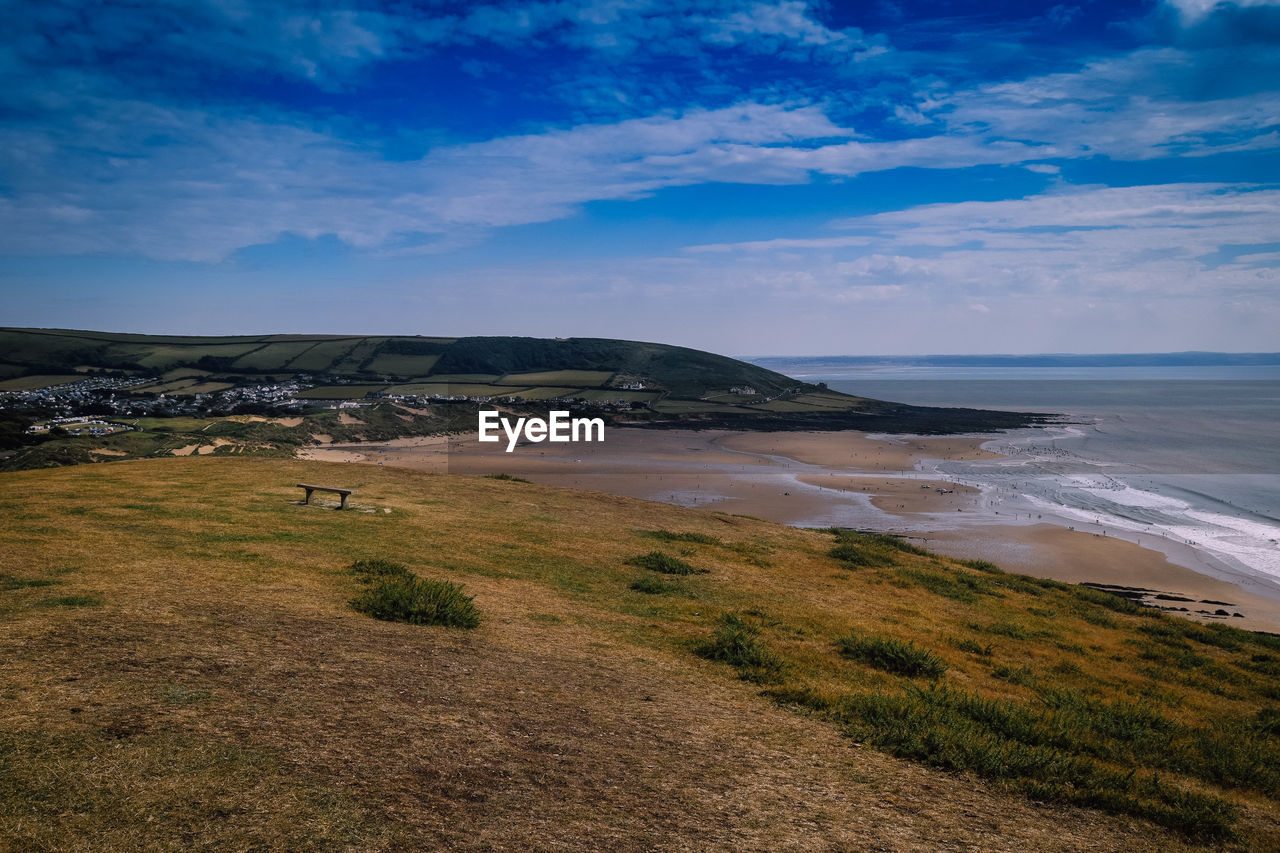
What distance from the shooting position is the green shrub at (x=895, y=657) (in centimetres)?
1302

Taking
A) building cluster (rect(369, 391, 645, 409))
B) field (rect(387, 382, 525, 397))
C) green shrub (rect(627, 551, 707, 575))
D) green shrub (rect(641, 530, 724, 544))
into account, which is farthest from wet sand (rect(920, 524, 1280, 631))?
field (rect(387, 382, 525, 397))

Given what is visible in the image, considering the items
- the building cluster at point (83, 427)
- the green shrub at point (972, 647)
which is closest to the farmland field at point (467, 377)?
the building cluster at point (83, 427)

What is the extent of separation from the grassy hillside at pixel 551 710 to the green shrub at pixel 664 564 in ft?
0.31

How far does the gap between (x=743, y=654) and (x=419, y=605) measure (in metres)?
6.01

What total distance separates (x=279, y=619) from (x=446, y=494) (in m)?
16.5

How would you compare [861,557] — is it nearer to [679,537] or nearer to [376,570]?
[679,537]

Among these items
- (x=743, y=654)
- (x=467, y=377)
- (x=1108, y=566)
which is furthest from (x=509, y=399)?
(x=743, y=654)

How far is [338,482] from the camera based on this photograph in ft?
89.2

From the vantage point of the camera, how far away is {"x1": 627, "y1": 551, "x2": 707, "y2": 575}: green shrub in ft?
62.4

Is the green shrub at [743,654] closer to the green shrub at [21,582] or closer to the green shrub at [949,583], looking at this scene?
the green shrub at [949,583]

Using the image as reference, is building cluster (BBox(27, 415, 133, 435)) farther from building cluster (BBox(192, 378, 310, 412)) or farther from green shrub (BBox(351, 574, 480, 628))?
green shrub (BBox(351, 574, 480, 628))

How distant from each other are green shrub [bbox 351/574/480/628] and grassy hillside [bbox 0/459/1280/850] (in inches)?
15.7

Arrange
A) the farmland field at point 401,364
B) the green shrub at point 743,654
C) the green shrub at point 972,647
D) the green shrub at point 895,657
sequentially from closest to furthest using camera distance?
the green shrub at point 743,654, the green shrub at point 895,657, the green shrub at point 972,647, the farmland field at point 401,364

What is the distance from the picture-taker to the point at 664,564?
19.2 meters
